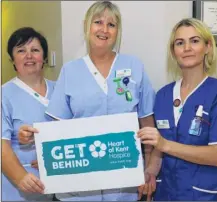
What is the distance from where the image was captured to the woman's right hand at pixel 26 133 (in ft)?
4.01

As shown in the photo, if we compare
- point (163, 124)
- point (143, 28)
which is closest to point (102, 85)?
point (163, 124)

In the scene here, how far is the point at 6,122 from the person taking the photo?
1.34 meters

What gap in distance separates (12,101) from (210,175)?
92cm

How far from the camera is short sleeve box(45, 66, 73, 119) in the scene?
1.33m

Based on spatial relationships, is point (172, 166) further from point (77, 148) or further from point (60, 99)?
point (60, 99)

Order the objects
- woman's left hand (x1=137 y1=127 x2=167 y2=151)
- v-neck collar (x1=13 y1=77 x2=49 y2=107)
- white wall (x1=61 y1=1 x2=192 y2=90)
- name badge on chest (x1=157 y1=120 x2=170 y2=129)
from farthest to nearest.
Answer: white wall (x1=61 y1=1 x2=192 y2=90) < v-neck collar (x1=13 y1=77 x2=49 y2=107) < name badge on chest (x1=157 y1=120 x2=170 y2=129) < woman's left hand (x1=137 y1=127 x2=167 y2=151)

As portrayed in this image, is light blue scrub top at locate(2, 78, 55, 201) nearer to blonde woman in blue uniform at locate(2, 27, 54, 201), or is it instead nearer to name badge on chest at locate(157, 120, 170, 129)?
blonde woman in blue uniform at locate(2, 27, 54, 201)

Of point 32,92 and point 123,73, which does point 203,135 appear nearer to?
point 123,73

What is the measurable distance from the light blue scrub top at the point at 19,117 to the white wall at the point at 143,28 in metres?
0.43

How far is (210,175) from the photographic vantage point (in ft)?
3.96

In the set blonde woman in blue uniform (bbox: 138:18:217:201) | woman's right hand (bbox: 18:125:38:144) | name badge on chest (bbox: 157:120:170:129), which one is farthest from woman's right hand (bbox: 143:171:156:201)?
woman's right hand (bbox: 18:125:38:144)

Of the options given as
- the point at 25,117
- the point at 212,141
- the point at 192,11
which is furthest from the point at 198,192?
the point at 192,11

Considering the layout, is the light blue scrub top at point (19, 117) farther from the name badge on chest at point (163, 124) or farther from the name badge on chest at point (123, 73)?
the name badge on chest at point (163, 124)

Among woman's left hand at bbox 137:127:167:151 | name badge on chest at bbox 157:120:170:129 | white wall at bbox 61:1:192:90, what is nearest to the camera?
woman's left hand at bbox 137:127:167:151
